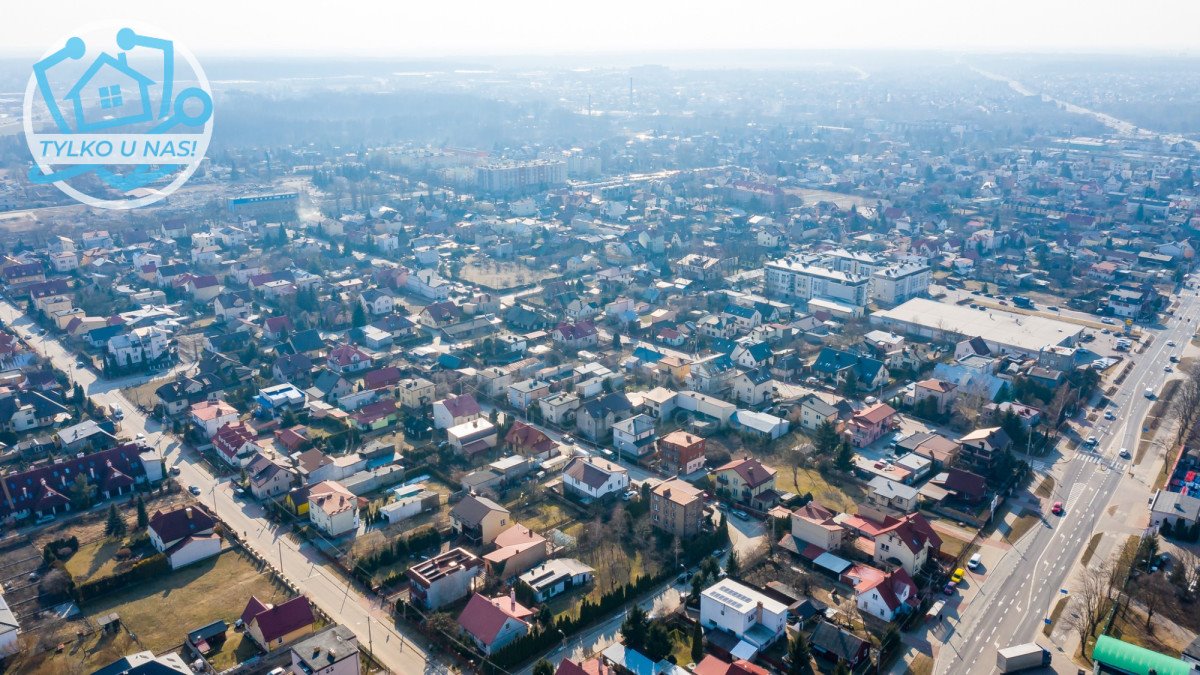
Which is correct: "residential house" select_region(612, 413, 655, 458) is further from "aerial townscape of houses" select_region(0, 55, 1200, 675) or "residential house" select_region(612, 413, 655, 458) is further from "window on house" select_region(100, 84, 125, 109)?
"window on house" select_region(100, 84, 125, 109)

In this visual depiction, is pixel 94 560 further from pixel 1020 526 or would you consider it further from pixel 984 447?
pixel 984 447

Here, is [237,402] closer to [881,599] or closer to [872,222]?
[881,599]

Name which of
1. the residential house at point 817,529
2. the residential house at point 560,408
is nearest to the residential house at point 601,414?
the residential house at point 560,408

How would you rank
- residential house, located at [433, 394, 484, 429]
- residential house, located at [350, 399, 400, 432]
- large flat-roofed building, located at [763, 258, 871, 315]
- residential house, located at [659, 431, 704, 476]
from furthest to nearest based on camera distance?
large flat-roofed building, located at [763, 258, 871, 315], residential house, located at [350, 399, 400, 432], residential house, located at [433, 394, 484, 429], residential house, located at [659, 431, 704, 476]

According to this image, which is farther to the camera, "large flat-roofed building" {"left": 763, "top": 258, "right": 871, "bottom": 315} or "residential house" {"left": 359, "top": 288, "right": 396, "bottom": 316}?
"large flat-roofed building" {"left": 763, "top": 258, "right": 871, "bottom": 315}

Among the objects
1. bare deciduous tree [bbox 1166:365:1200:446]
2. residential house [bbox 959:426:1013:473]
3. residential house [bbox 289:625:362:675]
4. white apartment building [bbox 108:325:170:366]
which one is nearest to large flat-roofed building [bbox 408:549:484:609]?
residential house [bbox 289:625:362:675]

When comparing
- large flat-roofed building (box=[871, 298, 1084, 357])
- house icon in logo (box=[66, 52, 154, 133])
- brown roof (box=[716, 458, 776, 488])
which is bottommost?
large flat-roofed building (box=[871, 298, 1084, 357])
